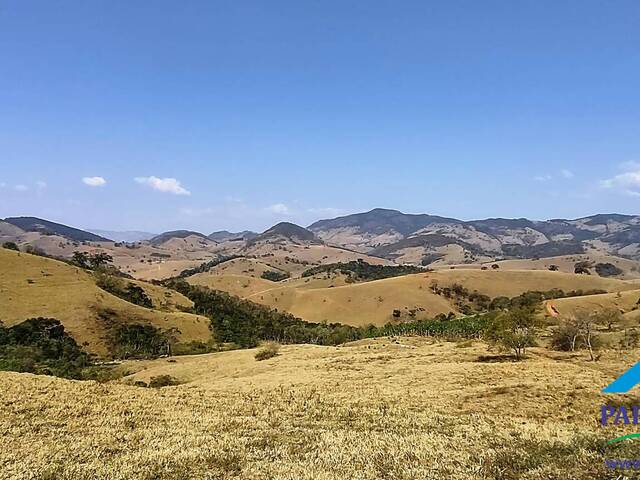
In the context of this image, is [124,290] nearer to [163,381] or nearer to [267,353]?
[267,353]

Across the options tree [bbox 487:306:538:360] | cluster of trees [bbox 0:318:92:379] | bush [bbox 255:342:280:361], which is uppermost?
tree [bbox 487:306:538:360]

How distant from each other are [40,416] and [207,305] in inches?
5014

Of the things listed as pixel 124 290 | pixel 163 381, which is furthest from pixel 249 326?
pixel 163 381

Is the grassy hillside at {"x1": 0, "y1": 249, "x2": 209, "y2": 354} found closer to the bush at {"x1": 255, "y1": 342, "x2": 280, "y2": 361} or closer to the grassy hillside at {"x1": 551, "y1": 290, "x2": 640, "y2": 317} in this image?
the bush at {"x1": 255, "y1": 342, "x2": 280, "y2": 361}

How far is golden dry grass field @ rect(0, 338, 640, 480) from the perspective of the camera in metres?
16.1

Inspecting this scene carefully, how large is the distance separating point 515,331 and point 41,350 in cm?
7540

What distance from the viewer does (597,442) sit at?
1688 cm

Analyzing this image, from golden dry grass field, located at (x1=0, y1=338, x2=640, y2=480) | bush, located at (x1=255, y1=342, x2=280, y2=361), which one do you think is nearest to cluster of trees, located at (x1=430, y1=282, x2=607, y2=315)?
bush, located at (x1=255, y1=342, x2=280, y2=361)

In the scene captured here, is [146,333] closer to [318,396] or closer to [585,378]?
[318,396]

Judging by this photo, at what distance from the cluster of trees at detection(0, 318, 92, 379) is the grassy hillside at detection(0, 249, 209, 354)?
4568mm

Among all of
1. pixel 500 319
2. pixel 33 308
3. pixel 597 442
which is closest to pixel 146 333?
pixel 33 308

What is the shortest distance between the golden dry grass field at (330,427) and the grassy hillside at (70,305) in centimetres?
6627

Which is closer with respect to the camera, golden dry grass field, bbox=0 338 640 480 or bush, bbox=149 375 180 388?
golden dry grass field, bbox=0 338 640 480

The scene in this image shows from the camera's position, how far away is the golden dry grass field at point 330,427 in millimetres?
16125
